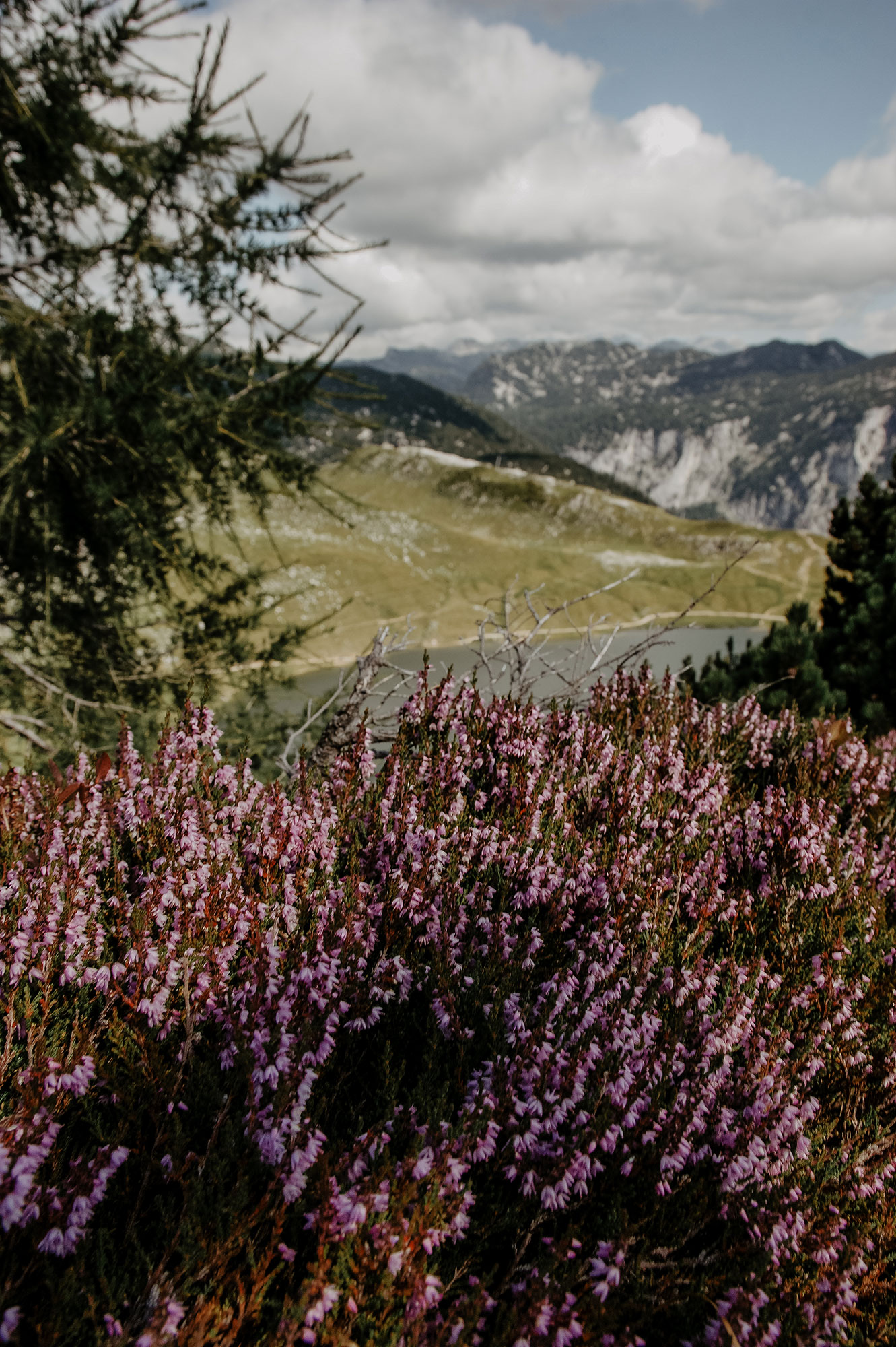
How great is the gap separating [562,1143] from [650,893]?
161 centimetres

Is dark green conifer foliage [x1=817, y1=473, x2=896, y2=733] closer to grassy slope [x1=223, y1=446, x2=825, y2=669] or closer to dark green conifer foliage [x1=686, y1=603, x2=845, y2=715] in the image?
dark green conifer foliage [x1=686, y1=603, x2=845, y2=715]

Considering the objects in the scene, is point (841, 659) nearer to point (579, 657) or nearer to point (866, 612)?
point (866, 612)

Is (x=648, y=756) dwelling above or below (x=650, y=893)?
above

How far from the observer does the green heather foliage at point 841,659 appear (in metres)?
10.6

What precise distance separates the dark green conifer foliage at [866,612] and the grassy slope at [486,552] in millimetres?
64188

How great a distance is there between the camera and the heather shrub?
187 centimetres

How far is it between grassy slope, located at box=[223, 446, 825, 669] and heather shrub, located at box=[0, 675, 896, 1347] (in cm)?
7519

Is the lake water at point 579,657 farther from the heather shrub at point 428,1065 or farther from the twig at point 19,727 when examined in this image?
the twig at point 19,727

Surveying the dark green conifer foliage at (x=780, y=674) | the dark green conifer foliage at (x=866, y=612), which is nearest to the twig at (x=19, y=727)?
the dark green conifer foliage at (x=780, y=674)

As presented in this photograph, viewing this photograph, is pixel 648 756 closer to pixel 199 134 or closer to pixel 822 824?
pixel 822 824

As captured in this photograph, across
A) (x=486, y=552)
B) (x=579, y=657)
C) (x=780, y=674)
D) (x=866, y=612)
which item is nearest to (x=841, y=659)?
(x=866, y=612)

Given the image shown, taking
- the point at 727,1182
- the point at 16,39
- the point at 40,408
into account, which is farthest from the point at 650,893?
the point at 16,39

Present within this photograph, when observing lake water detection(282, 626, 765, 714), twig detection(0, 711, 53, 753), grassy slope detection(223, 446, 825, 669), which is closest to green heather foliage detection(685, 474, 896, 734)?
lake water detection(282, 626, 765, 714)

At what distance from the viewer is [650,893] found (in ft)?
12.2
